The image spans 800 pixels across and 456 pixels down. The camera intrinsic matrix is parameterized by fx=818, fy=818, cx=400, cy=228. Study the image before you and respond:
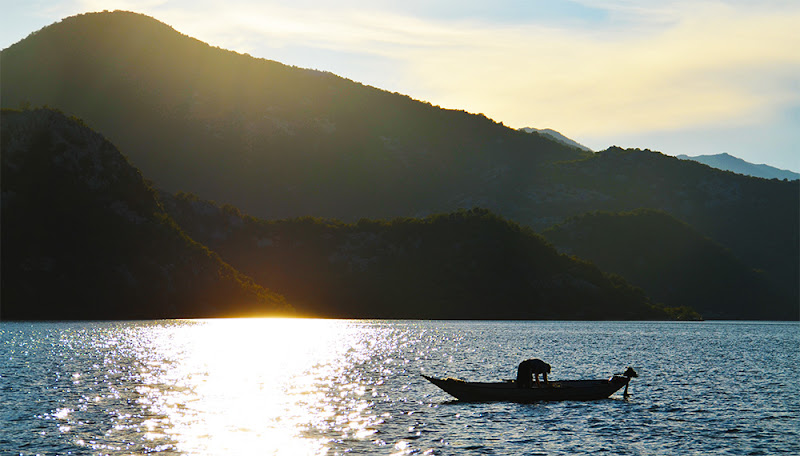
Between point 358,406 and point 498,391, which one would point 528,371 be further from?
point 358,406

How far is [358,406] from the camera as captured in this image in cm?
6291

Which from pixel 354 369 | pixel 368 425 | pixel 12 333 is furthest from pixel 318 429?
pixel 12 333

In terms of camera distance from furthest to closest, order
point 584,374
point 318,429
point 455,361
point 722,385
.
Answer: point 455,361 → point 584,374 → point 722,385 → point 318,429

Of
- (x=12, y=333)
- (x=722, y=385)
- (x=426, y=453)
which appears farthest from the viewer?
(x=12, y=333)

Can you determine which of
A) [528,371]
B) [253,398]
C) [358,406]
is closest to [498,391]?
[528,371]

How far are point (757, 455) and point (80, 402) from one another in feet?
157

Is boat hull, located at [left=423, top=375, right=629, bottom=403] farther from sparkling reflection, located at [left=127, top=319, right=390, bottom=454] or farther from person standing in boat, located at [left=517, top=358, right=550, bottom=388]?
sparkling reflection, located at [left=127, top=319, right=390, bottom=454]

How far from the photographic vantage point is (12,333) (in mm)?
155250

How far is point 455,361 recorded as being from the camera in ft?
357

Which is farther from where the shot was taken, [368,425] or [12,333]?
[12,333]

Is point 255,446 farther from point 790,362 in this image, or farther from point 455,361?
point 790,362

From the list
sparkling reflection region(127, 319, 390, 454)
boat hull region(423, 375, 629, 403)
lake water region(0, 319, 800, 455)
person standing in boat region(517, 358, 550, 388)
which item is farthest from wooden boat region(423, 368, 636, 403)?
sparkling reflection region(127, 319, 390, 454)

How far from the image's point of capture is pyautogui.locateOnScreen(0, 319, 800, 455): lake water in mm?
48406

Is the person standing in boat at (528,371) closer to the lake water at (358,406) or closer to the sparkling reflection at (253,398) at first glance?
the lake water at (358,406)
